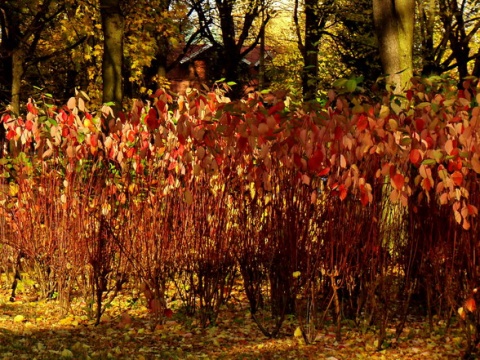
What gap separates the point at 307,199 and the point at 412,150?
86 cm

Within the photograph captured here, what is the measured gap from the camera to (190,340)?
4887 millimetres

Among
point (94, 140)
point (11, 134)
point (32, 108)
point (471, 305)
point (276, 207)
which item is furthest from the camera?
point (11, 134)

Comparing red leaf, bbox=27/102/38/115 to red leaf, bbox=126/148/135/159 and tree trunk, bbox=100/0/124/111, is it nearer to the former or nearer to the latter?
red leaf, bbox=126/148/135/159

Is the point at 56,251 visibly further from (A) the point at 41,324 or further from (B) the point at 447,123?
(B) the point at 447,123

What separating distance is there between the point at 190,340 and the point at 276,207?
1.17m

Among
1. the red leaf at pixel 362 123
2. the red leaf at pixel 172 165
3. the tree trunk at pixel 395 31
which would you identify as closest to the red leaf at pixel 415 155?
the red leaf at pixel 362 123

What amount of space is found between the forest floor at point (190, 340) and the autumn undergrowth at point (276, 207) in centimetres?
5

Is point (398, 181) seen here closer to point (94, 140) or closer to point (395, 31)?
point (94, 140)

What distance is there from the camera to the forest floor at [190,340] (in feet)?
14.9

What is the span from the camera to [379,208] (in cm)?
445

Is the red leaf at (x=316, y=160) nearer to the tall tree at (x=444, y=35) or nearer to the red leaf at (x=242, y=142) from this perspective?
the red leaf at (x=242, y=142)

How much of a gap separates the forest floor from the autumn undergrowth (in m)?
0.05

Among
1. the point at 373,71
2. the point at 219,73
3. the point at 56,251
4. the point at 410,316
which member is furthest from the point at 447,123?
the point at 219,73

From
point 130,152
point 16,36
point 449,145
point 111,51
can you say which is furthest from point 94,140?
point 16,36
